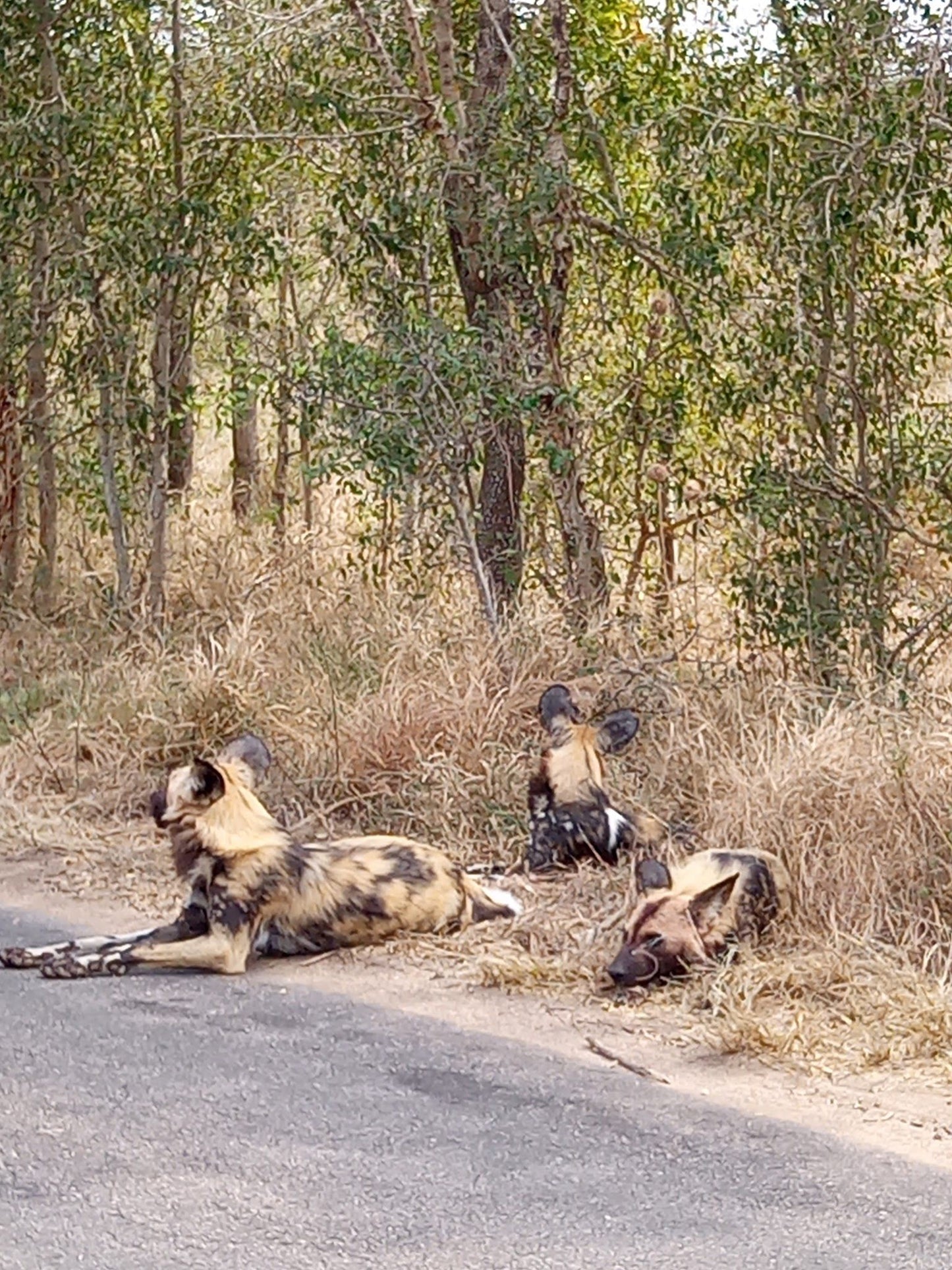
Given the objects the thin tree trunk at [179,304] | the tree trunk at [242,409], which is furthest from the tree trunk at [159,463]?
the tree trunk at [242,409]

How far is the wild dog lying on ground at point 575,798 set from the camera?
6086mm

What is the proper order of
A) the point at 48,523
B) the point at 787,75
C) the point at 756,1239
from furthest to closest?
the point at 48,523
the point at 787,75
the point at 756,1239

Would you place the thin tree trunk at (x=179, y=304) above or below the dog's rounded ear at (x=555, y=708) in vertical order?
above

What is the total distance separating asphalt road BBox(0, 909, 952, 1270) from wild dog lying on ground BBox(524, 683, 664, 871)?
4.10 feet

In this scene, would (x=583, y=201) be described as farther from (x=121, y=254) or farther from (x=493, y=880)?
(x=493, y=880)

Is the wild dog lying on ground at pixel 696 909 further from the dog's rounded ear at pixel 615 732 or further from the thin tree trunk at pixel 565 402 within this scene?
the thin tree trunk at pixel 565 402

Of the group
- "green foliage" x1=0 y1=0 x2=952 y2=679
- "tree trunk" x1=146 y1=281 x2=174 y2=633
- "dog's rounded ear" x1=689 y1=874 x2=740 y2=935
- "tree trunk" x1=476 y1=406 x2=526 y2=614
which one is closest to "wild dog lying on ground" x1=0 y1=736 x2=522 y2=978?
"dog's rounded ear" x1=689 y1=874 x2=740 y2=935

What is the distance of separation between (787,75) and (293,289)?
98.1 inches

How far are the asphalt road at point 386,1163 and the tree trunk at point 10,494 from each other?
4.94 m

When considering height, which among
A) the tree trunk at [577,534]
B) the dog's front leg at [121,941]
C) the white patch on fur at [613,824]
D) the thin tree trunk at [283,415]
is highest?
the thin tree trunk at [283,415]

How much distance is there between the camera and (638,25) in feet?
26.1

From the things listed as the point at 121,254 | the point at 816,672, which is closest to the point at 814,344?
the point at 816,672

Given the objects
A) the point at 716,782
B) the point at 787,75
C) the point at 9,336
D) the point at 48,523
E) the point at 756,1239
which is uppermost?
the point at 787,75

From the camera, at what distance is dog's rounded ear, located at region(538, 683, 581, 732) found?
6.42 meters
